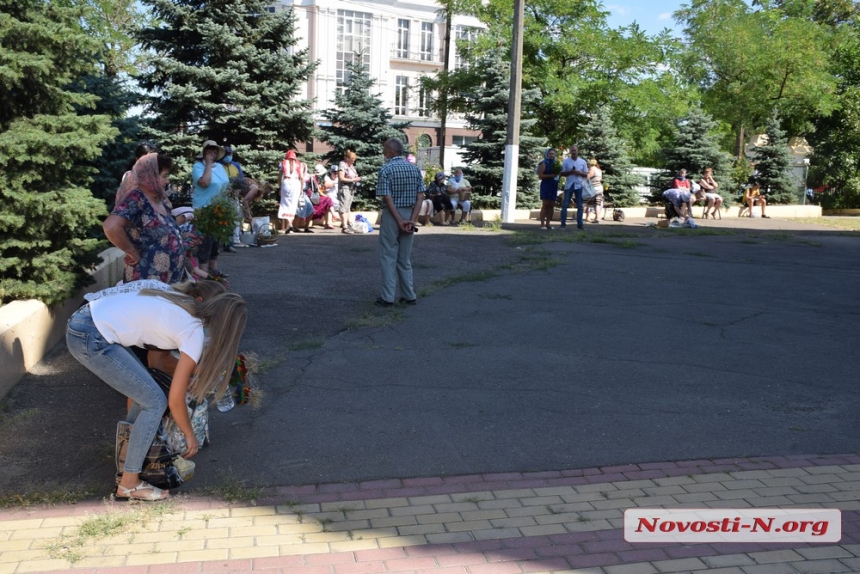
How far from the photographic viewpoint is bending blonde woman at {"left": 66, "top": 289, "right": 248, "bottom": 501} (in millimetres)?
4504

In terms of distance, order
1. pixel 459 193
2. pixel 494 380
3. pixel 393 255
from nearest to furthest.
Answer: pixel 494 380, pixel 393 255, pixel 459 193

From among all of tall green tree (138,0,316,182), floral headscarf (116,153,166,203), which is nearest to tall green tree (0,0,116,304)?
floral headscarf (116,153,166,203)

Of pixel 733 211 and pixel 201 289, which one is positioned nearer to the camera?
pixel 201 289

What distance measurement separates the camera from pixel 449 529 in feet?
14.7

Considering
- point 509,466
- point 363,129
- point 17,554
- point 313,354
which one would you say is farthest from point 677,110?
point 17,554

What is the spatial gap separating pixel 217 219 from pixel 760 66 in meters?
33.4

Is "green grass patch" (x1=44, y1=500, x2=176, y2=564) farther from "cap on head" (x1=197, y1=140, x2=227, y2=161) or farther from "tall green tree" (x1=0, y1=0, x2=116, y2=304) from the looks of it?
"cap on head" (x1=197, y1=140, x2=227, y2=161)

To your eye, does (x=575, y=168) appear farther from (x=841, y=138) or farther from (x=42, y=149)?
(x=841, y=138)

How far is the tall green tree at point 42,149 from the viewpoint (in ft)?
23.2

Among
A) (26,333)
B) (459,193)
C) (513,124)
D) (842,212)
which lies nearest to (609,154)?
(513,124)

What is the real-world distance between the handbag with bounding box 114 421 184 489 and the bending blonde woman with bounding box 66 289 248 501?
8 cm

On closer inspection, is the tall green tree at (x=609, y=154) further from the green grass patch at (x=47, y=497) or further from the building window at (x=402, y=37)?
the building window at (x=402, y=37)

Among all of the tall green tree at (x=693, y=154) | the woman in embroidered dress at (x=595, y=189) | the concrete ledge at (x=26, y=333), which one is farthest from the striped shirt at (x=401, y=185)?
the tall green tree at (x=693, y=154)

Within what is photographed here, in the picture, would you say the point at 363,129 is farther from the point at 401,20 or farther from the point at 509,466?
the point at 401,20
